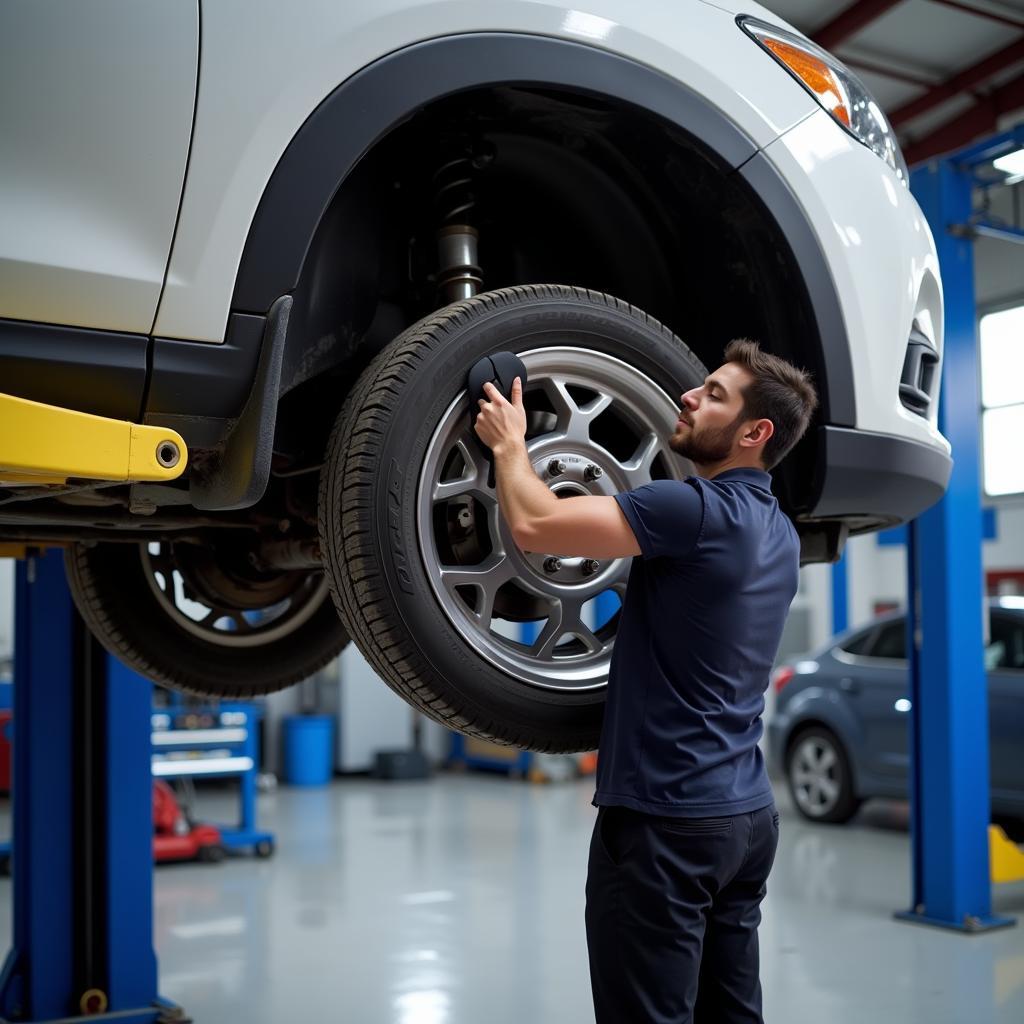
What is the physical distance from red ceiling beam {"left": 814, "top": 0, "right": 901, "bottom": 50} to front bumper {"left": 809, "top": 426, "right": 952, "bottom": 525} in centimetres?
660

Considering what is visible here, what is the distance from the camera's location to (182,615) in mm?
2596

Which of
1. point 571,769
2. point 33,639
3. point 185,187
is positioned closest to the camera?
point 185,187

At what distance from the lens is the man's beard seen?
1.71 m

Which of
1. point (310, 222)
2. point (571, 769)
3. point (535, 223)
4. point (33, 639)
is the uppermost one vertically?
point (535, 223)

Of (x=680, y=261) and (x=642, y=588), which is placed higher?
(x=680, y=261)

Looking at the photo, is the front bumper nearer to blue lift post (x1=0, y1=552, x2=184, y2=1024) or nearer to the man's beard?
the man's beard

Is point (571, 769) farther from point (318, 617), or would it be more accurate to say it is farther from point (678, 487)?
point (678, 487)

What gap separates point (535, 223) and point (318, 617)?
1.17 m

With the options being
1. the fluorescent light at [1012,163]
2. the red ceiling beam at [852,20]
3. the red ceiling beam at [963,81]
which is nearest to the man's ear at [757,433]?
the fluorescent light at [1012,163]

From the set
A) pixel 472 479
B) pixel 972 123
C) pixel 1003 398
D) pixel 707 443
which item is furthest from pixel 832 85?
pixel 1003 398


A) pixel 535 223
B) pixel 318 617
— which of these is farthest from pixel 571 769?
pixel 535 223

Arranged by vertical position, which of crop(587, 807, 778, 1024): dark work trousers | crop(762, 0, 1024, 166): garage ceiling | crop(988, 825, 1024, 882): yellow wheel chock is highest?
crop(762, 0, 1024, 166): garage ceiling

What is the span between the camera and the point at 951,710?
15.6 feet

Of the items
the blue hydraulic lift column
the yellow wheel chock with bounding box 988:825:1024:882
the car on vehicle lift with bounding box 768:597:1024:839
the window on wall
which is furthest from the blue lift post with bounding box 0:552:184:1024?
the window on wall
